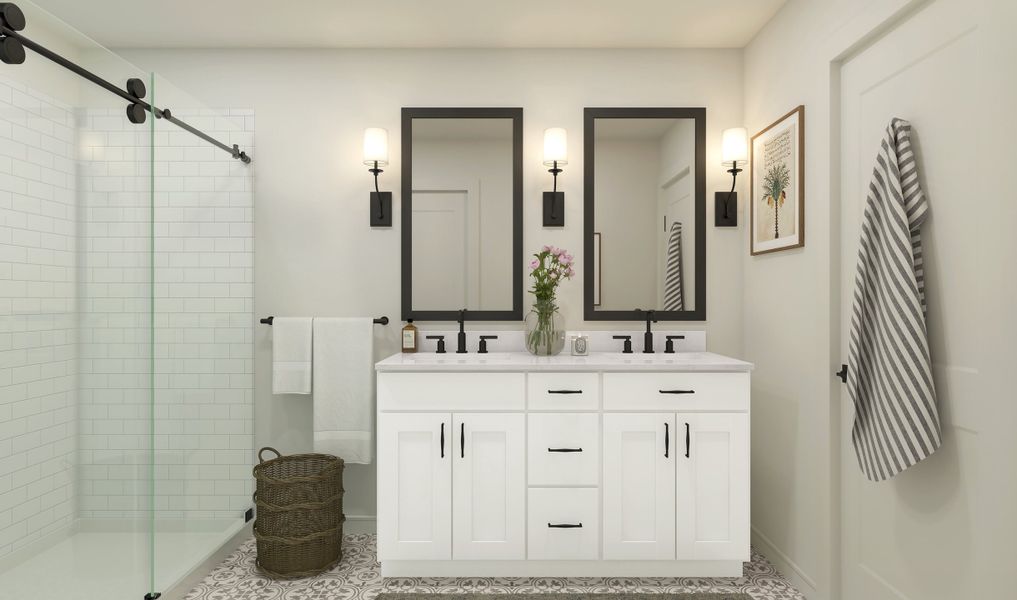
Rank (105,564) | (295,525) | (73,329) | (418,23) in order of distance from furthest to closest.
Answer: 1. (418,23)
2. (295,525)
3. (105,564)
4. (73,329)

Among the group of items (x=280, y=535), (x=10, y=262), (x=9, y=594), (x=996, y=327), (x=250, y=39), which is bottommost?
(x=280, y=535)

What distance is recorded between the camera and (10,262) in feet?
4.52

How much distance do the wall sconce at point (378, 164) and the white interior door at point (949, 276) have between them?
1.96 metres

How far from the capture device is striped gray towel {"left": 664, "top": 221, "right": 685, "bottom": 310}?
259cm

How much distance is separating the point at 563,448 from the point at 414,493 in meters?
0.62

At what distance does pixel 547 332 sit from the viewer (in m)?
2.40

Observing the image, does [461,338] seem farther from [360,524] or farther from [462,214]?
[360,524]

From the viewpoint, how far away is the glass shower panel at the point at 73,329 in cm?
139

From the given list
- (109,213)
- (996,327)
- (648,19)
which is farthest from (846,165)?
(109,213)

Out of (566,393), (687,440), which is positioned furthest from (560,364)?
(687,440)

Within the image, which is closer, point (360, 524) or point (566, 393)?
point (566, 393)

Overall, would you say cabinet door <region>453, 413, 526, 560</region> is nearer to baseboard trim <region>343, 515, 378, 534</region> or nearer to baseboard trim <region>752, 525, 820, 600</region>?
baseboard trim <region>343, 515, 378, 534</region>

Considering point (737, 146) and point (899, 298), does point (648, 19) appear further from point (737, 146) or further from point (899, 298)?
point (899, 298)

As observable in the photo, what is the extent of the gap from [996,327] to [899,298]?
23 centimetres
